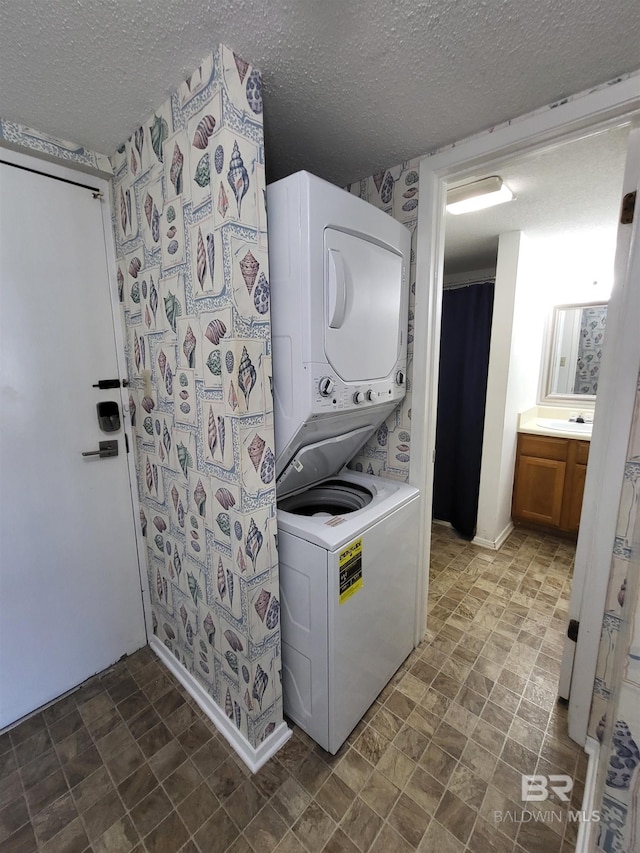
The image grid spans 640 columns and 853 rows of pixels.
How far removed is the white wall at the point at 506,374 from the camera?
240 centimetres

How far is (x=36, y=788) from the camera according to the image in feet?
4.04

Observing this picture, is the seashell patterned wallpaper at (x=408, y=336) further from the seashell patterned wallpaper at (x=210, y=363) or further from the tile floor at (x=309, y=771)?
the tile floor at (x=309, y=771)

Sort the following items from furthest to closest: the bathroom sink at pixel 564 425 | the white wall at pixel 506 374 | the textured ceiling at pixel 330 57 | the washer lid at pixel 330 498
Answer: the bathroom sink at pixel 564 425 < the white wall at pixel 506 374 < the washer lid at pixel 330 498 < the textured ceiling at pixel 330 57

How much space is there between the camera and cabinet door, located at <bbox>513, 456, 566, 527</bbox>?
8.97 ft

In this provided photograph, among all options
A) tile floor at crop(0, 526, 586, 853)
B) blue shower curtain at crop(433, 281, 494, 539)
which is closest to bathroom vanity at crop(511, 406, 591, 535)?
blue shower curtain at crop(433, 281, 494, 539)

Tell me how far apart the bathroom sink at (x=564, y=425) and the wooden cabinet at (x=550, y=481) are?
10.1 inches

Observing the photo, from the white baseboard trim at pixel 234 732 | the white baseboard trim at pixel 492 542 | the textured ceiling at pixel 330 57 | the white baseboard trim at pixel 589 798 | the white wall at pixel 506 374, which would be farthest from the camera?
the white baseboard trim at pixel 492 542

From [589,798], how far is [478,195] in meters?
2.43

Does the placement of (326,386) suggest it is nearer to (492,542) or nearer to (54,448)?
(54,448)

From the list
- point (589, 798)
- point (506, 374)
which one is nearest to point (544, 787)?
point (589, 798)

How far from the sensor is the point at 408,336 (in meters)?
1.64

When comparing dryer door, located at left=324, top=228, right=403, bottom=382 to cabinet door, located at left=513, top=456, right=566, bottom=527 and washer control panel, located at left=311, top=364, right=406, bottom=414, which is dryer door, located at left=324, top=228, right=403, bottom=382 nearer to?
washer control panel, located at left=311, top=364, right=406, bottom=414

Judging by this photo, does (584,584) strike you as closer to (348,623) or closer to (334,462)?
(348,623)

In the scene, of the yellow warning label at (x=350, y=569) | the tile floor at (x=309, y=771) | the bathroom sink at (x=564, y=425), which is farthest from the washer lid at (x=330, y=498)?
the bathroom sink at (x=564, y=425)
